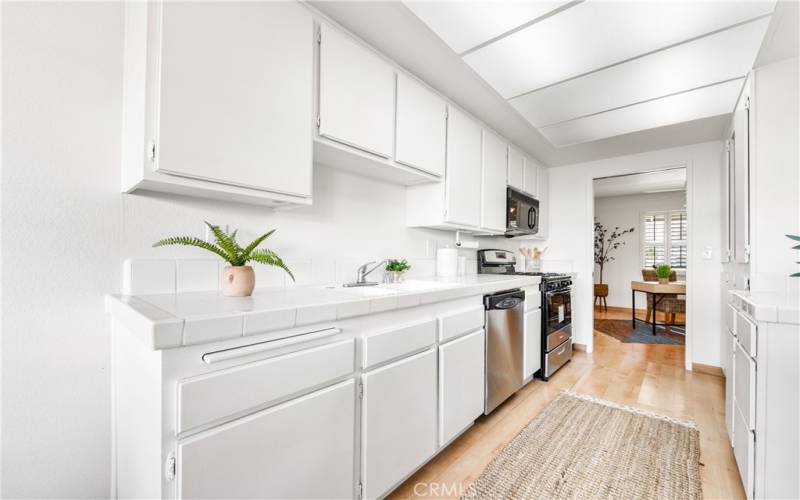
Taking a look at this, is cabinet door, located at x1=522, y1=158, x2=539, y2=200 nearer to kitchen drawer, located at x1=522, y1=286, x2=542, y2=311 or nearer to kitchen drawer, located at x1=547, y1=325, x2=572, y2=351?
kitchen drawer, located at x1=522, y1=286, x2=542, y2=311

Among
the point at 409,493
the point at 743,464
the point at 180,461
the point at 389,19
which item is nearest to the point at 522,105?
the point at 389,19

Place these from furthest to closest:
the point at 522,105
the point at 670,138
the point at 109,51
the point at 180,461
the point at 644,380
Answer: the point at 670,138 < the point at 644,380 < the point at 522,105 < the point at 109,51 < the point at 180,461

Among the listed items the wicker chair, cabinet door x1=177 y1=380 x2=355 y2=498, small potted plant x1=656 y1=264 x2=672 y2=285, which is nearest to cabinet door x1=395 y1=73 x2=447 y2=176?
cabinet door x1=177 y1=380 x2=355 y2=498

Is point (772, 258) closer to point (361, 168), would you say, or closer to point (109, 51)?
point (361, 168)

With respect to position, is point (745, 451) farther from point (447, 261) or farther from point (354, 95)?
point (354, 95)

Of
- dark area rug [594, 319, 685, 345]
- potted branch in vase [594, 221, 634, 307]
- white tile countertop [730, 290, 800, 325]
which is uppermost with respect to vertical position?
potted branch in vase [594, 221, 634, 307]

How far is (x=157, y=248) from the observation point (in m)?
1.36

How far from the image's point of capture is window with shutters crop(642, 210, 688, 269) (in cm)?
651

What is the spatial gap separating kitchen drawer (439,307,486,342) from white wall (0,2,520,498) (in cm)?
130

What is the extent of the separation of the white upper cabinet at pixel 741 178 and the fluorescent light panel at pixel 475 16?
1.61 m

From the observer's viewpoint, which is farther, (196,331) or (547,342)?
(547,342)

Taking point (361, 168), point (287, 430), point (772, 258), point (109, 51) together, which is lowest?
point (287, 430)

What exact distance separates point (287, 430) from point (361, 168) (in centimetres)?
149

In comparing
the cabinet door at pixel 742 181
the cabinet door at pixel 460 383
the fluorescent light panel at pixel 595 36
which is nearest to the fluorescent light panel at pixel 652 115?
the cabinet door at pixel 742 181
